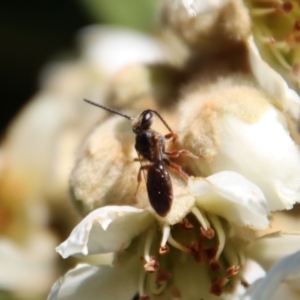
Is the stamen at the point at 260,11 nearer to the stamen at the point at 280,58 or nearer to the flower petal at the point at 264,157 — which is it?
the stamen at the point at 280,58

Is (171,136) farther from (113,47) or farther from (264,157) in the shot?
(113,47)

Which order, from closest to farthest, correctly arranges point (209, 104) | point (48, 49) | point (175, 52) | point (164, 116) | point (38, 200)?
point (209, 104), point (164, 116), point (175, 52), point (38, 200), point (48, 49)

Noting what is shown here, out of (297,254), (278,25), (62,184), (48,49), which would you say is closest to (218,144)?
(297,254)

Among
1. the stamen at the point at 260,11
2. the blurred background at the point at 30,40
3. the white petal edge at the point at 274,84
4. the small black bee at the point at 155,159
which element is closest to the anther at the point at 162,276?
the small black bee at the point at 155,159

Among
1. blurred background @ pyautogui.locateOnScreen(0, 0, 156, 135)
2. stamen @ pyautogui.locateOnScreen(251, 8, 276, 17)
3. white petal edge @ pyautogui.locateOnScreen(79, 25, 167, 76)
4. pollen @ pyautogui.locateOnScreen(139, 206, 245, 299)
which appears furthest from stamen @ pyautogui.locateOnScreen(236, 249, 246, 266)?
blurred background @ pyautogui.locateOnScreen(0, 0, 156, 135)

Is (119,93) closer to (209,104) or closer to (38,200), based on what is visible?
(209,104)

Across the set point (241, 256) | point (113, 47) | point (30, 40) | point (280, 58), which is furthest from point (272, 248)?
point (30, 40)
